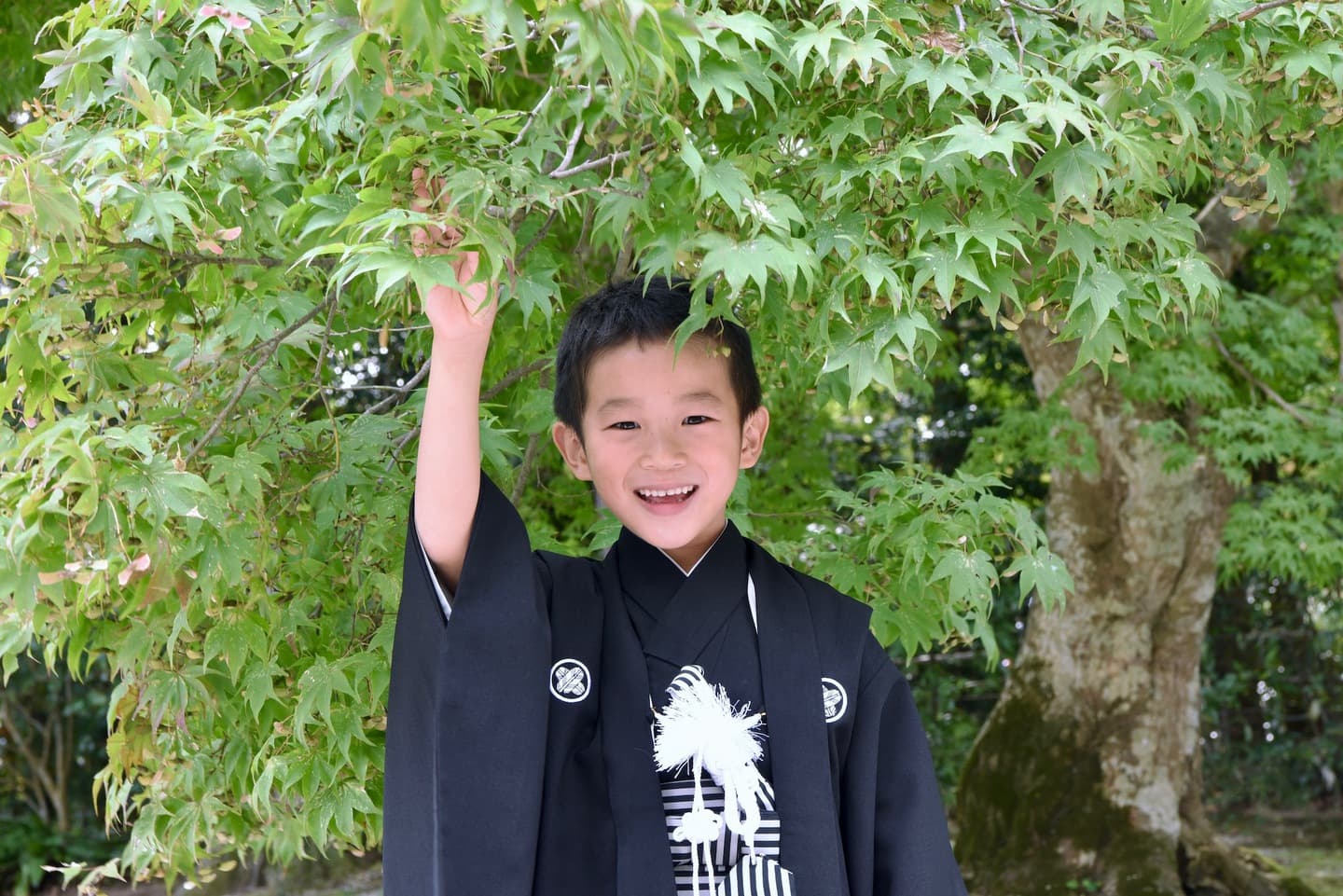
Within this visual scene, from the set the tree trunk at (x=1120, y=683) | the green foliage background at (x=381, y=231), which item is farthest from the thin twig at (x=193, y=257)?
the tree trunk at (x=1120, y=683)

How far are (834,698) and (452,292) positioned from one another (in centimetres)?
78

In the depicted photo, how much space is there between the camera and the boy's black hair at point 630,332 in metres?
1.75

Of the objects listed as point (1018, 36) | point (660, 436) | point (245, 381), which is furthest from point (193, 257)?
point (1018, 36)

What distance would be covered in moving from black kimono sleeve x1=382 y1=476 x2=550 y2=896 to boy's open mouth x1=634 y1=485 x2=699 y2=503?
0.21 m

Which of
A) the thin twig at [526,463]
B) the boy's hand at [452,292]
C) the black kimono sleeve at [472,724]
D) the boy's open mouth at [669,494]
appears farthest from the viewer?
the thin twig at [526,463]

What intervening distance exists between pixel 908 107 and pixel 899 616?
118 cm

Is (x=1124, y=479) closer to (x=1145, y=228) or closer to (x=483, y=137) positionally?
(x=1145, y=228)

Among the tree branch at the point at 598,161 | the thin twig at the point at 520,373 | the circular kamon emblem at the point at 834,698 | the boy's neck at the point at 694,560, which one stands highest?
the thin twig at the point at 520,373

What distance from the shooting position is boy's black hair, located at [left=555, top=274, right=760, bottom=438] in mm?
1753

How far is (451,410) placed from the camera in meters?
1.50

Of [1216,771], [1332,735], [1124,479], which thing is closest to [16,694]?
[1124,479]

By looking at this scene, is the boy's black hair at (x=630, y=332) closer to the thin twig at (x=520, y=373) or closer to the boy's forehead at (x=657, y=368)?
the boy's forehead at (x=657, y=368)

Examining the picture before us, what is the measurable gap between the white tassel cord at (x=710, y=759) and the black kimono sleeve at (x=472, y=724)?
0.55 feet

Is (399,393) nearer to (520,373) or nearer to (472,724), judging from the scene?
(520,373)
